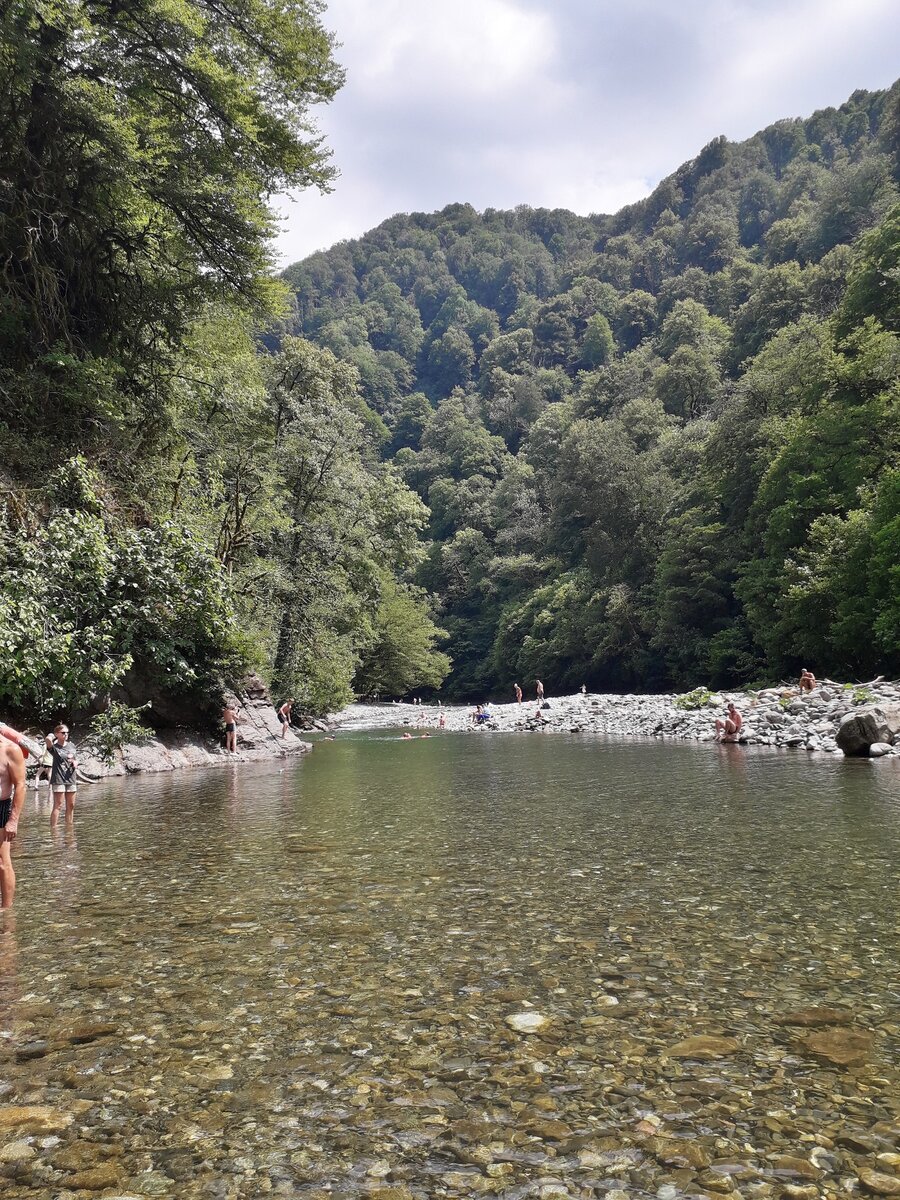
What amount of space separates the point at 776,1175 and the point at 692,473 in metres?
59.8

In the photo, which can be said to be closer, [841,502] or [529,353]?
[841,502]

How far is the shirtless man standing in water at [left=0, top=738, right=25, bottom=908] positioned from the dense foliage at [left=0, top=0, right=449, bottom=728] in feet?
29.3

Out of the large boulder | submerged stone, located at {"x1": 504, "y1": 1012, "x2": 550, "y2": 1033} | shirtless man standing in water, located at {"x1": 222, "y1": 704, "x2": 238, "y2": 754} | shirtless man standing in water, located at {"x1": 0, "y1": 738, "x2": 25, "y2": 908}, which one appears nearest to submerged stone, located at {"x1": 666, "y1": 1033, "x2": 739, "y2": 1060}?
submerged stone, located at {"x1": 504, "y1": 1012, "x2": 550, "y2": 1033}

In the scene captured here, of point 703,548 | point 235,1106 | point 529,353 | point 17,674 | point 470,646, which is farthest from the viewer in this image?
point 529,353

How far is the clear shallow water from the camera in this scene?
2.83m

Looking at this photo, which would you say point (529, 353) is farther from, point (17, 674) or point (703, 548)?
point (17, 674)

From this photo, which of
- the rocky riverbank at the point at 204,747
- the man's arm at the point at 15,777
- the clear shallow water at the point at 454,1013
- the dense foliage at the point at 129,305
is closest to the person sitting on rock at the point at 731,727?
the clear shallow water at the point at 454,1013

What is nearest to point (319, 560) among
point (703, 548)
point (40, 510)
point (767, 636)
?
point (40, 510)

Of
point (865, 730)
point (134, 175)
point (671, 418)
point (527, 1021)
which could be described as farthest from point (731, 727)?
point (671, 418)

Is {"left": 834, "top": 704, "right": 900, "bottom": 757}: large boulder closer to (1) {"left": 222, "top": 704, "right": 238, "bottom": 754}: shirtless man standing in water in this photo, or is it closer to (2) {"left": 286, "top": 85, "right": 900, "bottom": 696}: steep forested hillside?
(2) {"left": 286, "top": 85, "right": 900, "bottom": 696}: steep forested hillside

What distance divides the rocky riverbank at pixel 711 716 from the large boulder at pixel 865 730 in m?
0.07

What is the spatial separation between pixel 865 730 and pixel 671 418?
192ft

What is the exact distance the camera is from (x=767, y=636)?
3700 centimetres

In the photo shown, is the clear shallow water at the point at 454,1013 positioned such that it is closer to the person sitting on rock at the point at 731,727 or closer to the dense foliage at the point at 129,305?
the dense foliage at the point at 129,305
